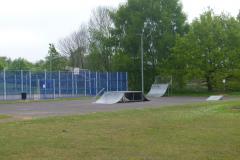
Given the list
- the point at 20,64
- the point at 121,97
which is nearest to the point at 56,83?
the point at 121,97

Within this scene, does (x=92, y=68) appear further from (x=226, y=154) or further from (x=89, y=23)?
(x=226, y=154)

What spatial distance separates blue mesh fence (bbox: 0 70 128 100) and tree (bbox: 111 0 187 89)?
10.7 ft

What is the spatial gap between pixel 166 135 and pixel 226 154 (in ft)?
10.7

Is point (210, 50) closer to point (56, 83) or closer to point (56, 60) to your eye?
point (56, 83)

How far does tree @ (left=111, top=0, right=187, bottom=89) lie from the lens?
57625 millimetres

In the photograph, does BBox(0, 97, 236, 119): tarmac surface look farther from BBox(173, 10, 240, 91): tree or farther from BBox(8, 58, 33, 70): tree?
BBox(8, 58, 33, 70): tree

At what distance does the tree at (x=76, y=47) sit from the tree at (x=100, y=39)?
6565mm

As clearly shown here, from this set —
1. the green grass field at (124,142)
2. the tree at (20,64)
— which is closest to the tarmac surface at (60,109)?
the green grass field at (124,142)

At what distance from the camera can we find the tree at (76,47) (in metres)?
83.7

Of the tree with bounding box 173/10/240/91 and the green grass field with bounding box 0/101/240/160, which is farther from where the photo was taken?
the tree with bounding box 173/10/240/91

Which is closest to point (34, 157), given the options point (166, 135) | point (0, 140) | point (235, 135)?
point (0, 140)

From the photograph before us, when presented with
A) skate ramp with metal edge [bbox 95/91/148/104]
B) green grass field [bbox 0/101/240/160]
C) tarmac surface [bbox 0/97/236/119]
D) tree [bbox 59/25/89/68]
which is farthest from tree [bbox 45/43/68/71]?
green grass field [bbox 0/101/240/160]

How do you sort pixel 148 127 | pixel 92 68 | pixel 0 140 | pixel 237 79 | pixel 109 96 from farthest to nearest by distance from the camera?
pixel 92 68, pixel 237 79, pixel 109 96, pixel 148 127, pixel 0 140

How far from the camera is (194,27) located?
54062 mm
